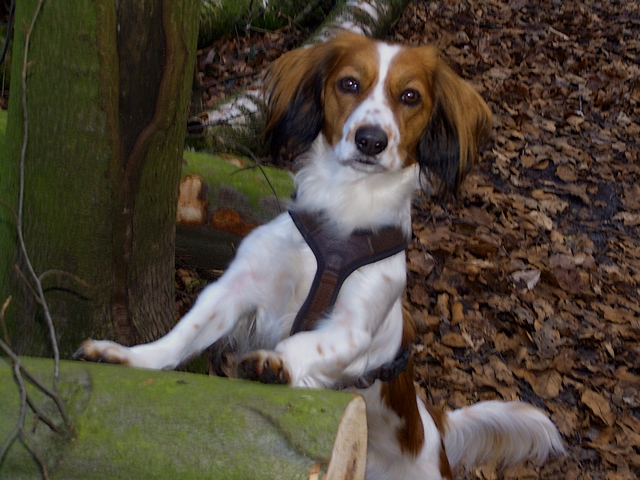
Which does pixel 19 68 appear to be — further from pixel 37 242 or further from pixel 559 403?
pixel 559 403

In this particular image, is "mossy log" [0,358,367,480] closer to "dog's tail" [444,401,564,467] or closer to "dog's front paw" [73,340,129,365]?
"dog's front paw" [73,340,129,365]

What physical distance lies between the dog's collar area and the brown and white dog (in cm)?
5

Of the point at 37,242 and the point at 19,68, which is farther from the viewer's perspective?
the point at 37,242

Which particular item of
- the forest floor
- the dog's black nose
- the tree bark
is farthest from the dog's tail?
the tree bark

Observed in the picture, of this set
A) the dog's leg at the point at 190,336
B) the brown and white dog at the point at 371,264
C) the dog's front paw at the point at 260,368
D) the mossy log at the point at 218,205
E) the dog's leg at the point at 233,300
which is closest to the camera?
the dog's front paw at the point at 260,368

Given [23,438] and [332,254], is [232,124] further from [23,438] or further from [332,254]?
[23,438]

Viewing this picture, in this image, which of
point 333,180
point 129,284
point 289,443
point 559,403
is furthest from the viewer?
point 559,403

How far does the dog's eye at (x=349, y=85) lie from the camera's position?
106 inches

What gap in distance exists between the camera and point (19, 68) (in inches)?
78.9

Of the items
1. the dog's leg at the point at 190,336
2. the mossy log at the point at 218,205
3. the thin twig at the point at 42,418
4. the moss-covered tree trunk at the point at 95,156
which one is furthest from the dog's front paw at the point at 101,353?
the mossy log at the point at 218,205

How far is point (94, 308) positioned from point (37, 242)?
11.7 inches

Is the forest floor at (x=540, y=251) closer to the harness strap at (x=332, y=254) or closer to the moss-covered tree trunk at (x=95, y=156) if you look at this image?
the harness strap at (x=332, y=254)

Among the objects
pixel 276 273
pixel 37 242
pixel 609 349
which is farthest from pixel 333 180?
pixel 609 349

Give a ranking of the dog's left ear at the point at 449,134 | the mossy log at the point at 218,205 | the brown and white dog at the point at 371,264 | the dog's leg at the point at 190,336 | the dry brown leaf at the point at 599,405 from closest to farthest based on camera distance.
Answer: the dog's leg at the point at 190,336
the brown and white dog at the point at 371,264
the dog's left ear at the point at 449,134
the mossy log at the point at 218,205
the dry brown leaf at the point at 599,405
